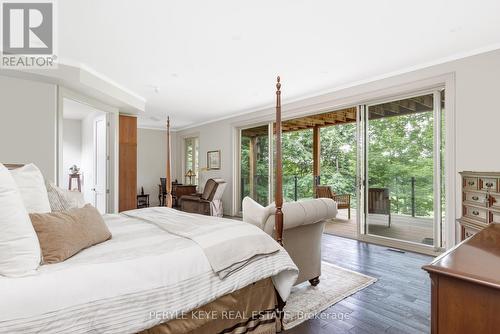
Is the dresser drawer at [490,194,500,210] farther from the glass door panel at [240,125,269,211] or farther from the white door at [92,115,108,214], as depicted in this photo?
the white door at [92,115,108,214]

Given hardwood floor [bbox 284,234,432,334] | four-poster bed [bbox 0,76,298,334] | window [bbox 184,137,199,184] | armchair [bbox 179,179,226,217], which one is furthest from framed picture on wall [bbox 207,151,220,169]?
four-poster bed [bbox 0,76,298,334]

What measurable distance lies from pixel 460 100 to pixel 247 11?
2.77m

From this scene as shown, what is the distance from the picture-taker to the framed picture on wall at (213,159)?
23.6ft

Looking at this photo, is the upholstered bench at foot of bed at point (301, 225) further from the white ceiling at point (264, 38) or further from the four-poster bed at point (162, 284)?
the white ceiling at point (264, 38)

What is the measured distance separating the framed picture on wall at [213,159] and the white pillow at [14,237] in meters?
6.01

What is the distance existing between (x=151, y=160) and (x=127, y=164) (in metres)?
3.32

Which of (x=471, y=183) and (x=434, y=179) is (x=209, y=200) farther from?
(x=471, y=183)

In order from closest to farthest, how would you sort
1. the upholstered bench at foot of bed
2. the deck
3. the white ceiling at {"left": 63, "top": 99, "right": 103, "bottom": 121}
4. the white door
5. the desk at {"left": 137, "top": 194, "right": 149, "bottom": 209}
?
the upholstered bench at foot of bed < the deck < the white door < the white ceiling at {"left": 63, "top": 99, "right": 103, "bottom": 121} < the desk at {"left": 137, "top": 194, "right": 149, "bottom": 209}

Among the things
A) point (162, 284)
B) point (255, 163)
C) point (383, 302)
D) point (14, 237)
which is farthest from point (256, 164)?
point (14, 237)

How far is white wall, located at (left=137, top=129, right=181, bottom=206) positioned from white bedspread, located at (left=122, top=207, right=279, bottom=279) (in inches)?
264

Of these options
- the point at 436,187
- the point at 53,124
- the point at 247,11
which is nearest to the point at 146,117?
the point at 53,124

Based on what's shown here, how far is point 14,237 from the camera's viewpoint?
43.0 inches

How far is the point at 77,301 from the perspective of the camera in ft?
3.48

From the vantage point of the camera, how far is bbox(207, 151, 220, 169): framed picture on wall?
23.6 feet
